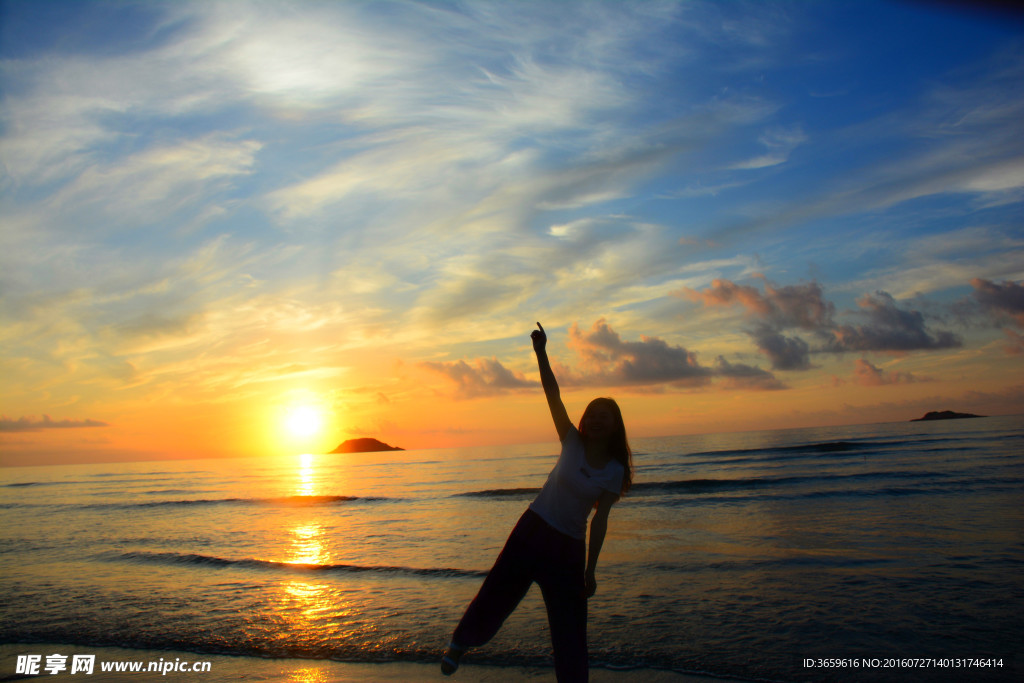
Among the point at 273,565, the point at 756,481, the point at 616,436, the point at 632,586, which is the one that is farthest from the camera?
the point at 756,481

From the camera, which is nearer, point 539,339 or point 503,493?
point 539,339

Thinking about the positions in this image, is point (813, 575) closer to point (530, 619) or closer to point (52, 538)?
point (530, 619)

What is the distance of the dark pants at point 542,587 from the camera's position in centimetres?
382

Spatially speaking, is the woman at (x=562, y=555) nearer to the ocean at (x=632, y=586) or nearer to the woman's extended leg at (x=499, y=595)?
the woman's extended leg at (x=499, y=595)

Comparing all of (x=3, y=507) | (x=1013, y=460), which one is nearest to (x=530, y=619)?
(x=1013, y=460)

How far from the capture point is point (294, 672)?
246 inches

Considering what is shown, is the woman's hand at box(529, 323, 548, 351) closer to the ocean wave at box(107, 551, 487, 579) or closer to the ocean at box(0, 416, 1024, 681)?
the ocean at box(0, 416, 1024, 681)

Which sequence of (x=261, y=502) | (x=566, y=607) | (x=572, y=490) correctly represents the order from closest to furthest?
(x=566, y=607) < (x=572, y=490) < (x=261, y=502)

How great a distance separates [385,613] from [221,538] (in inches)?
424

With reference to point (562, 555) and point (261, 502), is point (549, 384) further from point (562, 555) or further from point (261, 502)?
point (261, 502)

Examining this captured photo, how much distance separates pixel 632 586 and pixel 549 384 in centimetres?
657

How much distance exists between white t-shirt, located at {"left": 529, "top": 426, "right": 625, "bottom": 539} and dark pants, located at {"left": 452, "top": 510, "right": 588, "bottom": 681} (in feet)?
0.23

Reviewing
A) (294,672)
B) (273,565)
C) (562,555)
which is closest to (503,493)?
(273,565)

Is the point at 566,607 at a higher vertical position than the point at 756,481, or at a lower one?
higher
